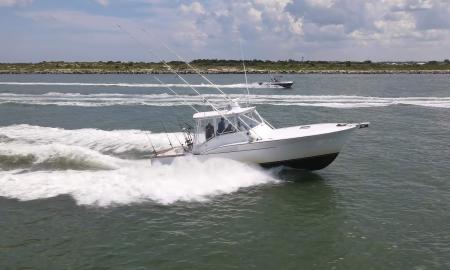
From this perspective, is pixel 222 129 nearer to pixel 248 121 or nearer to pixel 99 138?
pixel 248 121

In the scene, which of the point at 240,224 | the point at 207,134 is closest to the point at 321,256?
the point at 240,224

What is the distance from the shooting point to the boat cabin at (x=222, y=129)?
57.0ft

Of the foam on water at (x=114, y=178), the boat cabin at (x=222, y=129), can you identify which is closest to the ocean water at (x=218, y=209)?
the foam on water at (x=114, y=178)

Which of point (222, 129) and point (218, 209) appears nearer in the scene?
point (218, 209)

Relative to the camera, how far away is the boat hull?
17047 mm

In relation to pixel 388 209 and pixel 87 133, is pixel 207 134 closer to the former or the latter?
pixel 388 209

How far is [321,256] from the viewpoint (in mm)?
11438

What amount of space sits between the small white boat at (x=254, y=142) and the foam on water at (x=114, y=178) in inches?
15.5

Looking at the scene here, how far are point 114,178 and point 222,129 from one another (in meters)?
4.57

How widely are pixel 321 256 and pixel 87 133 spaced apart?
793 inches

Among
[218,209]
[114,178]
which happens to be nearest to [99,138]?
[114,178]

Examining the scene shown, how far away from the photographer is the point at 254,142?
1712cm

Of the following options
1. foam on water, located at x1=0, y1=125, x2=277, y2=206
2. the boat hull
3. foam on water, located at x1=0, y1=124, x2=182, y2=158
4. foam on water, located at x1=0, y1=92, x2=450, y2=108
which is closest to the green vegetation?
foam on water, located at x1=0, y1=92, x2=450, y2=108

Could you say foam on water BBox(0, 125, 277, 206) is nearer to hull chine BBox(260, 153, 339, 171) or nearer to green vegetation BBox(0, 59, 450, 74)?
hull chine BBox(260, 153, 339, 171)
